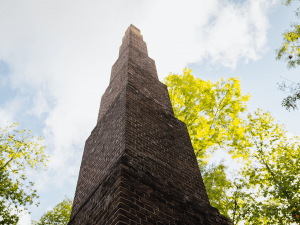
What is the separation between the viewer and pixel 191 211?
152 inches

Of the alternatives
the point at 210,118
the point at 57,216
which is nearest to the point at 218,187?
the point at 210,118

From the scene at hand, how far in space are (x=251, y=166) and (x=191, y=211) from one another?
10.1 m

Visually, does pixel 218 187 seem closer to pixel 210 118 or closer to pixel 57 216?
pixel 210 118

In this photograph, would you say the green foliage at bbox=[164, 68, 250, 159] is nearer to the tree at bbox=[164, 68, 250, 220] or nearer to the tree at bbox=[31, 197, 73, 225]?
the tree at bbox=[164, 68, 250, 220]

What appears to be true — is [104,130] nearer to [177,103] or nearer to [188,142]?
[188,142]

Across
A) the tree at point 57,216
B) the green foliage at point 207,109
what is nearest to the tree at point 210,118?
the green foliage at point 207,109

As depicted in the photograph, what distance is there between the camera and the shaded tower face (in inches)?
129

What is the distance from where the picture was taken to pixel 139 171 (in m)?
3.78

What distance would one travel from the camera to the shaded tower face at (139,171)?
3270 millimetres

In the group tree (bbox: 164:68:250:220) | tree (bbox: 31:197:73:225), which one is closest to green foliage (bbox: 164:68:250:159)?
tree (bbox: 164:68:250:220)

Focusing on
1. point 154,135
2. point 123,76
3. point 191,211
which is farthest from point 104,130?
point 191,211

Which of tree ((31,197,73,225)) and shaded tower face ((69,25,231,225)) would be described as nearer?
shaded tower face ((69,25,231,225))

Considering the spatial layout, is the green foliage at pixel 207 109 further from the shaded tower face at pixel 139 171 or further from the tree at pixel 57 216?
the tree at pixel 57 216

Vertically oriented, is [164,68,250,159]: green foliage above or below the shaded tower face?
above
